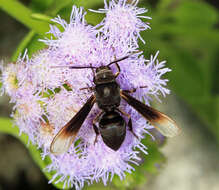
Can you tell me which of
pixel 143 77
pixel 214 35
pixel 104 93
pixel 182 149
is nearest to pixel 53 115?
pixel 104 93

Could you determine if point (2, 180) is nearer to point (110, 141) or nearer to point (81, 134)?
point (81, 134)

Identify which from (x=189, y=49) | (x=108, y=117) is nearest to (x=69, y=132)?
(x=108, y=117)

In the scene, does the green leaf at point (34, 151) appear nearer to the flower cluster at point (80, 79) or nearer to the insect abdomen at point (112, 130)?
the flower cluster at point (80, 79)

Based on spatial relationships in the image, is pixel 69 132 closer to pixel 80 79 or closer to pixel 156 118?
pixel 80 79

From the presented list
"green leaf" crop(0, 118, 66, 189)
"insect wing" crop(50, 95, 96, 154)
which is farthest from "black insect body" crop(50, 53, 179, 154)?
"green leaf" crop(0, 118, 66, 189)

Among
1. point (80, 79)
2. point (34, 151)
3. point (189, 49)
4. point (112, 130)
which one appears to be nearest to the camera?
point (112, 130)
